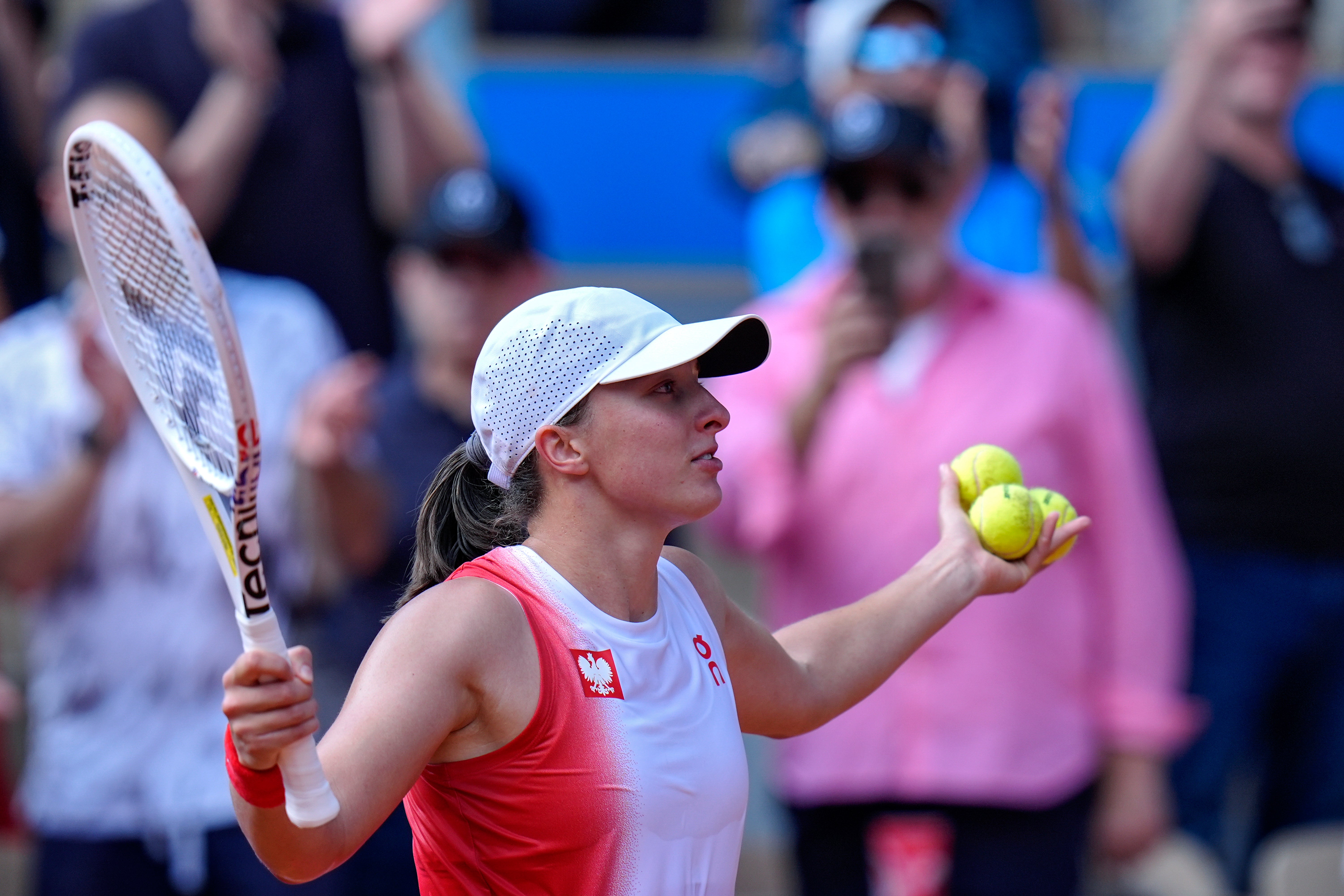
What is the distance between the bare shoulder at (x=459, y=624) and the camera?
1.84 metres

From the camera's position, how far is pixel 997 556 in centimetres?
233

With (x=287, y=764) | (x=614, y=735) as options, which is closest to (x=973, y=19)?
(x=614, y=735)

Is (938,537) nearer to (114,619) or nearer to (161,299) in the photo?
(114,619)

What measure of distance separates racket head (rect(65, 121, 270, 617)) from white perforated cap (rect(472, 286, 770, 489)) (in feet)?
1.03

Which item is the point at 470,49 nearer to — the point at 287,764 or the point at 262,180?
the point at 262,180

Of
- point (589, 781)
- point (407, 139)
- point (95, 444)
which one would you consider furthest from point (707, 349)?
point (407, 139)

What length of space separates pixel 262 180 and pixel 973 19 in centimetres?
223

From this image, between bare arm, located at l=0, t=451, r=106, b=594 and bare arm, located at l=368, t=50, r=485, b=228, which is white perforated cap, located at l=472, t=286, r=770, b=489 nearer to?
bare arm, located at l=0, t=451, r=106, b=594

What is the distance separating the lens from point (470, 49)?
6.12 metres

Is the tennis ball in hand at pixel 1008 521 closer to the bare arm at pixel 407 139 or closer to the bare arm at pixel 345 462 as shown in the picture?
the bare arm at pixel 345 462

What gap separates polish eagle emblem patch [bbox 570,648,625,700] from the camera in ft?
6.39

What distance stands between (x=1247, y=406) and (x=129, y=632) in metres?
3.09

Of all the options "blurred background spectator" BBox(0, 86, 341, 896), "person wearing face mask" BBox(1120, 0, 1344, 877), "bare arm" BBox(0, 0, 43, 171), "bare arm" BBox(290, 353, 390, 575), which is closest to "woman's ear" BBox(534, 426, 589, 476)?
"bare arm" BBox(290, 353, 390, 575)

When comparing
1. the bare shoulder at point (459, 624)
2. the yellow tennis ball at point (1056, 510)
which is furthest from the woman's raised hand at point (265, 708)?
the yellow tennis ball at point (1056, 510)
